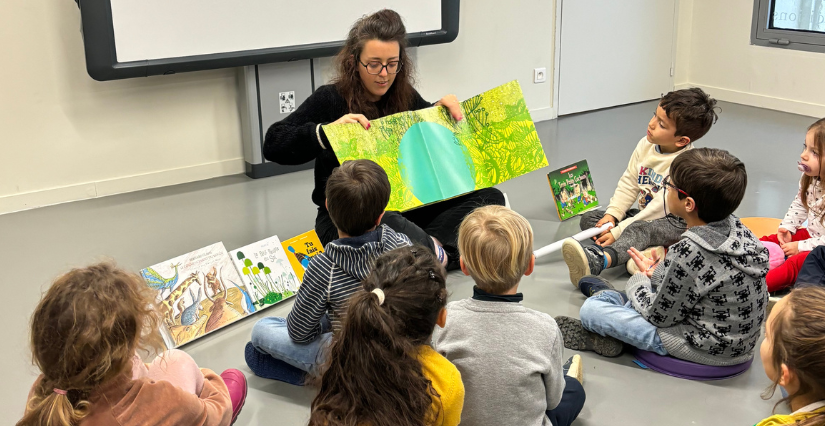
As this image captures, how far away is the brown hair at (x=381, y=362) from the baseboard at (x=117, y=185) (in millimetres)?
2747

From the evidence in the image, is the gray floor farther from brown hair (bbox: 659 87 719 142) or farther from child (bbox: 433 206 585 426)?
brown hair (bbox: 659 87 719 142)

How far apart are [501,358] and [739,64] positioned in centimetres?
478

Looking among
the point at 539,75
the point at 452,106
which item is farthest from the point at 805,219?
the point at 539,75

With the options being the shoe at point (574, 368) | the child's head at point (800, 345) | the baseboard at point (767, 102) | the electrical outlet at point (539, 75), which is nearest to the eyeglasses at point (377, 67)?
the shoe at point (574, 368)

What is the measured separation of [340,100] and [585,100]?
3.16 metres

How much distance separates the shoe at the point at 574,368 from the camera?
6.68 feet

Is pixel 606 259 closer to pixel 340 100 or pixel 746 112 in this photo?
pixel 340 100

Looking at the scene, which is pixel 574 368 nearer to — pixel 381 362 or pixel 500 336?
pixel 500 336

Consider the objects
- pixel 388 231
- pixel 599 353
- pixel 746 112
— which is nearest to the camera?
pixel 388 231

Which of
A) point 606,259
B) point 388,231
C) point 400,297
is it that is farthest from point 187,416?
point 606,259

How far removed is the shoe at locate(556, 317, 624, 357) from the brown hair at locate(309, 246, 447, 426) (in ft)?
3.29

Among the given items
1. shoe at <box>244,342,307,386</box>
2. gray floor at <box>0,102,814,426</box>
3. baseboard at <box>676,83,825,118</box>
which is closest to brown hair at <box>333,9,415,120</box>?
gray floor at <box>0,102,814,426</box>

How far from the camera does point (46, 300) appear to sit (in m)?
1.26

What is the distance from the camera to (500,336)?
1.56 m
